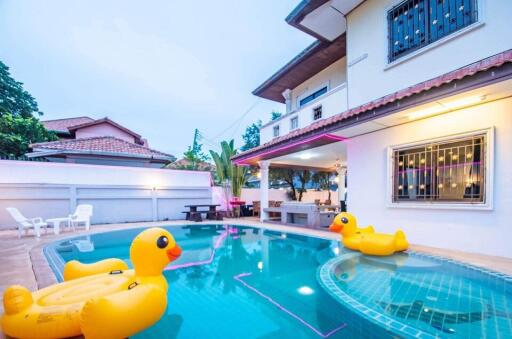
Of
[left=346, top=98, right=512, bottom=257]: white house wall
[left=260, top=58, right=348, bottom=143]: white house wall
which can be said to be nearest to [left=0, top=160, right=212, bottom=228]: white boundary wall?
[left=260, top=58, right=348, bottom=143]: white house wall

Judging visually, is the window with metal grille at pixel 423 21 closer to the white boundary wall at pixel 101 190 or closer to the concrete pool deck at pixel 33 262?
the concrete pool deck at pixel 33 262

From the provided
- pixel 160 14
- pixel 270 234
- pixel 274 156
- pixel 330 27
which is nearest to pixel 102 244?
pixel 270 234

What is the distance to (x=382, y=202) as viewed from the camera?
294 inches

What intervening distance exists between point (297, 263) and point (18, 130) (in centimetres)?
2117

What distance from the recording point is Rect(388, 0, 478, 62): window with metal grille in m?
6.11

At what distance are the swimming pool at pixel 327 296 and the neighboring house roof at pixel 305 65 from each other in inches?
340

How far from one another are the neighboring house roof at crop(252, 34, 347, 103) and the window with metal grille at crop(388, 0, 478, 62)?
2560 millimetres

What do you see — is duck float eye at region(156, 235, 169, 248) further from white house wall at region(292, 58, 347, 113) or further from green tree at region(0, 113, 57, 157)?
green tree at region(0, 113, 57, 157)

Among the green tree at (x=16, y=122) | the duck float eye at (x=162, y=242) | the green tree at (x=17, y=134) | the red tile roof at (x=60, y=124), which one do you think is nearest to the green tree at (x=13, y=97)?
the green tree at (x=16, y=122)

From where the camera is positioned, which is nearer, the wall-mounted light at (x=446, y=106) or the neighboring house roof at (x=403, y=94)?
the neighboring house roof at (x=403, y=94)

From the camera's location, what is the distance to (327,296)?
3730 mm

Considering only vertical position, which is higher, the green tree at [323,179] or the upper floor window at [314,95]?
the upper floor window at [314,95]

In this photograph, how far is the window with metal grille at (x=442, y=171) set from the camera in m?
5.64

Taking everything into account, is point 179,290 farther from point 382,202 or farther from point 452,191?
point 452,191
